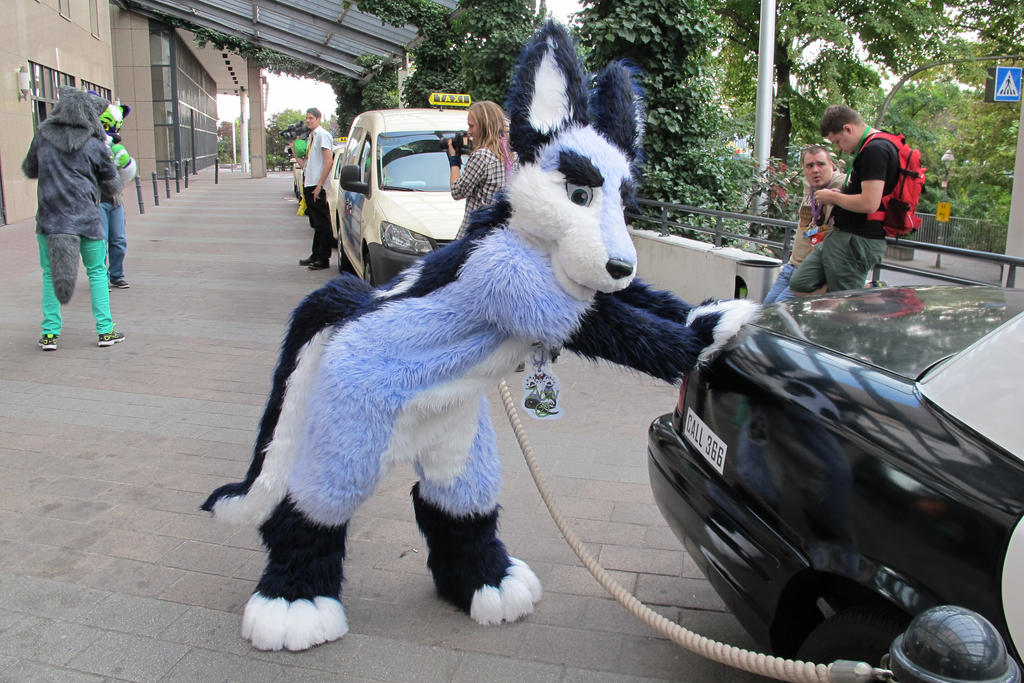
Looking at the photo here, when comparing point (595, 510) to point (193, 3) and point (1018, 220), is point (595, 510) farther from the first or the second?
point (193, 3)

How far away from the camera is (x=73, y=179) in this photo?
639cm

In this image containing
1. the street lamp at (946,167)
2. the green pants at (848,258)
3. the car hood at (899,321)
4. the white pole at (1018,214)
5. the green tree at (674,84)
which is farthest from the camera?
the street lamp at (946,167)

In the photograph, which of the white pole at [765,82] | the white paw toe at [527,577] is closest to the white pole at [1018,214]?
the white pole at [765,82]

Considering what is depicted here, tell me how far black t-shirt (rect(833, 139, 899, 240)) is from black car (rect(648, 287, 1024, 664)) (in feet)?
8.49

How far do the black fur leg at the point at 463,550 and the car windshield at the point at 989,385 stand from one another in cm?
156

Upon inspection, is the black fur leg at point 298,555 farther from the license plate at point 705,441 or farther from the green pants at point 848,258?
the green pants at point 848,258

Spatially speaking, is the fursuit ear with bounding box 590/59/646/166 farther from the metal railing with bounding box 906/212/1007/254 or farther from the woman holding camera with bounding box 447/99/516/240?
the metal railing with bounding box 906/212/1007/254

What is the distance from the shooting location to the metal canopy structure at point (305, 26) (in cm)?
2328

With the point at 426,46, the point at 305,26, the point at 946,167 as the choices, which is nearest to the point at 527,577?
the point at 426,46

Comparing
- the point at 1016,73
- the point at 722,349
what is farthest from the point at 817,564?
the point at 1016,73

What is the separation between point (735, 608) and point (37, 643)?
233 cm

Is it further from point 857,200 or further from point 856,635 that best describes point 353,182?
point 856,635

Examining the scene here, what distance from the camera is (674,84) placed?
10539 millimetres

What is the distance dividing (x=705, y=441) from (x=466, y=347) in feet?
2.76
